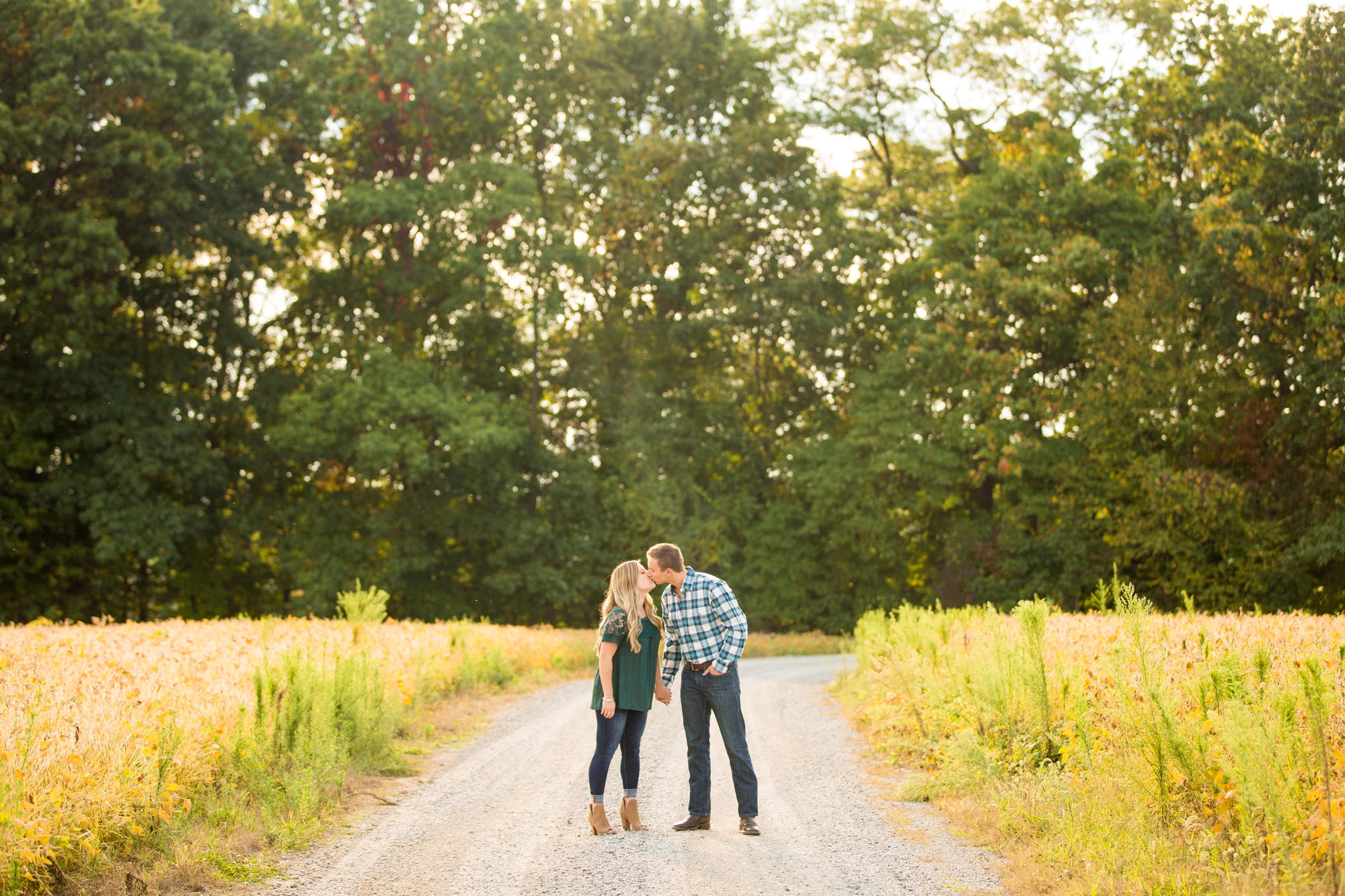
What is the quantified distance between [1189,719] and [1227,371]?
23723mm

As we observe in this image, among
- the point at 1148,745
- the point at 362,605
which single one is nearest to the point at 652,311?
the point at 362,605

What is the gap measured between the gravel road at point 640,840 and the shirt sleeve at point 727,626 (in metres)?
1.10

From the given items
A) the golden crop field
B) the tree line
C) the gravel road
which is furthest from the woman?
the tree line

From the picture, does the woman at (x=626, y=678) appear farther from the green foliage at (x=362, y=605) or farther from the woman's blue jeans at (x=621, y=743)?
the green foliage at (x=362, y=605)

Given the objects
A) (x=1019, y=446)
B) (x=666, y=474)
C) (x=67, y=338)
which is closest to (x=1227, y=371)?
(x=1019, y=446)

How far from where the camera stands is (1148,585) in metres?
28.8

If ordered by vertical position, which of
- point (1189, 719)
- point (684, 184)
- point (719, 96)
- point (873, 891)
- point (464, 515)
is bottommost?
point (873, 891)

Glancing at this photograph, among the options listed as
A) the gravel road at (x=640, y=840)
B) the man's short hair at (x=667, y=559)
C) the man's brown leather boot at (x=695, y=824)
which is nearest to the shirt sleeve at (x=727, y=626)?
the man's short hair at (x=667, y=559)

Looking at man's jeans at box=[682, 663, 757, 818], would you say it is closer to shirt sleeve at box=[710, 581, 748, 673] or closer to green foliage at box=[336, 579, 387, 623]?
shirt sleeve at box=[710, 581, 748, 673]

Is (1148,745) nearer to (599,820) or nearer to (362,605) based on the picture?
(599,820)

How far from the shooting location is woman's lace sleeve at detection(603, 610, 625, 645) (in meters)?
7.25

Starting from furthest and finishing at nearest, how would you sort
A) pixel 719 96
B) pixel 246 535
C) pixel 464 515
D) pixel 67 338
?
pixel 719 96, pixel 464 515, pixel 246 535, pixel 67 338

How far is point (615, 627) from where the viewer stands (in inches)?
286

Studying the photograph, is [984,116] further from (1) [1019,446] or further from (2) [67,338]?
(2) [67,338]
